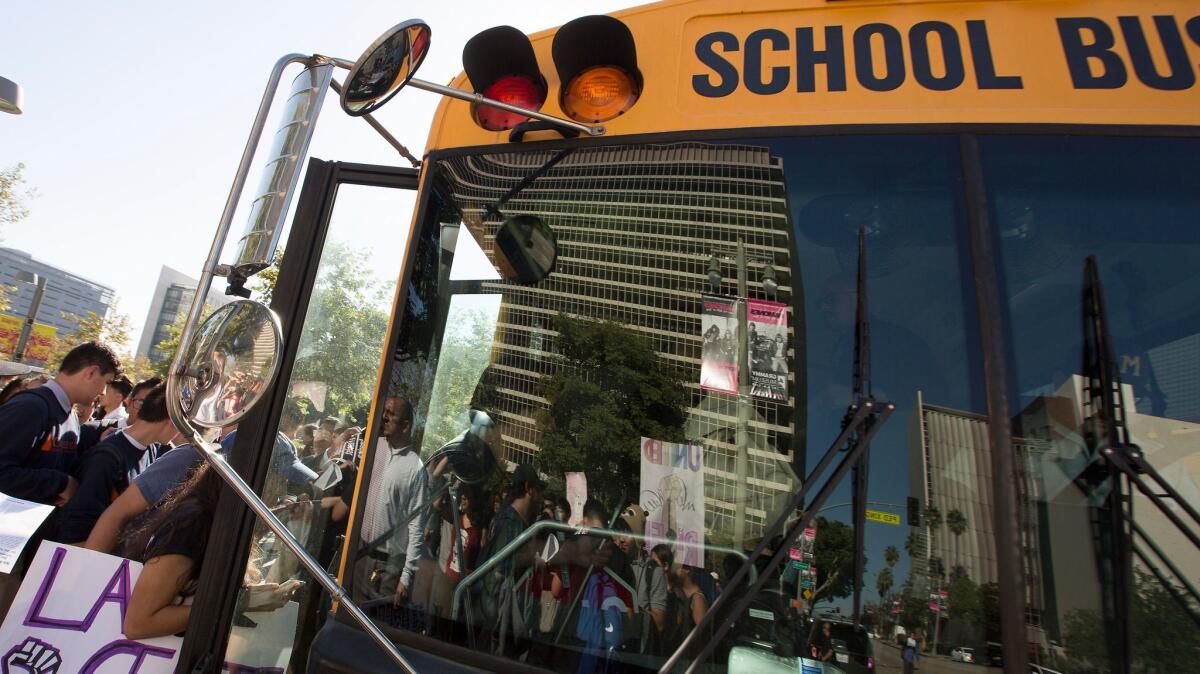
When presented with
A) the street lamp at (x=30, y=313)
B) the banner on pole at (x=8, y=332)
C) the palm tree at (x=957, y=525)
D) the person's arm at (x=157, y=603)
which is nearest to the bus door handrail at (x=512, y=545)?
the palm tree at (x=957, y=525)

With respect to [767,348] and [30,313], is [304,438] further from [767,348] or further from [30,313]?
[30,313]

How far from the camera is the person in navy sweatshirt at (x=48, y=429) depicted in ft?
9.92

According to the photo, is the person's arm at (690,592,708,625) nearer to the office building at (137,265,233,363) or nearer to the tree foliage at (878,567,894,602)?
the tree foliage at (878,567,894,602)

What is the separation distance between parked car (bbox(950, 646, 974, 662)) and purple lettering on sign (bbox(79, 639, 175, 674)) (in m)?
1.85

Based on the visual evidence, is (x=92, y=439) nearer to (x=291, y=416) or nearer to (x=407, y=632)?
(x=291, y=416)

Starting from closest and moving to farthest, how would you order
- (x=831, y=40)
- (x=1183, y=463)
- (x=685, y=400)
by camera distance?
(x=1183, y=463), (x=685, y=400), (x=831, y=40)

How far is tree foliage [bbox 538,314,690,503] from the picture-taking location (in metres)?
1.46

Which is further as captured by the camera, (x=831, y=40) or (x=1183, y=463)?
(x=831, y=40)

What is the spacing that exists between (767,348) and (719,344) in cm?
11

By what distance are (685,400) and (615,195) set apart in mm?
578

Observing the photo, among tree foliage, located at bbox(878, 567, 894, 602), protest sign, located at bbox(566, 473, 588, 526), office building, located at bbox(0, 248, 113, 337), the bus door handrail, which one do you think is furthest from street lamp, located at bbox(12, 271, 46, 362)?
office building, located at bbox(0, 248, 113, 337)

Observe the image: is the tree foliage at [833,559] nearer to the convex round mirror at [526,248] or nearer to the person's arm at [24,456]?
the convex round mirror at [526,248]

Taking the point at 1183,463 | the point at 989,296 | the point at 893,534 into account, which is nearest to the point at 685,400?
the point at 893,534

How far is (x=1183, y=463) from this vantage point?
1.20 m
